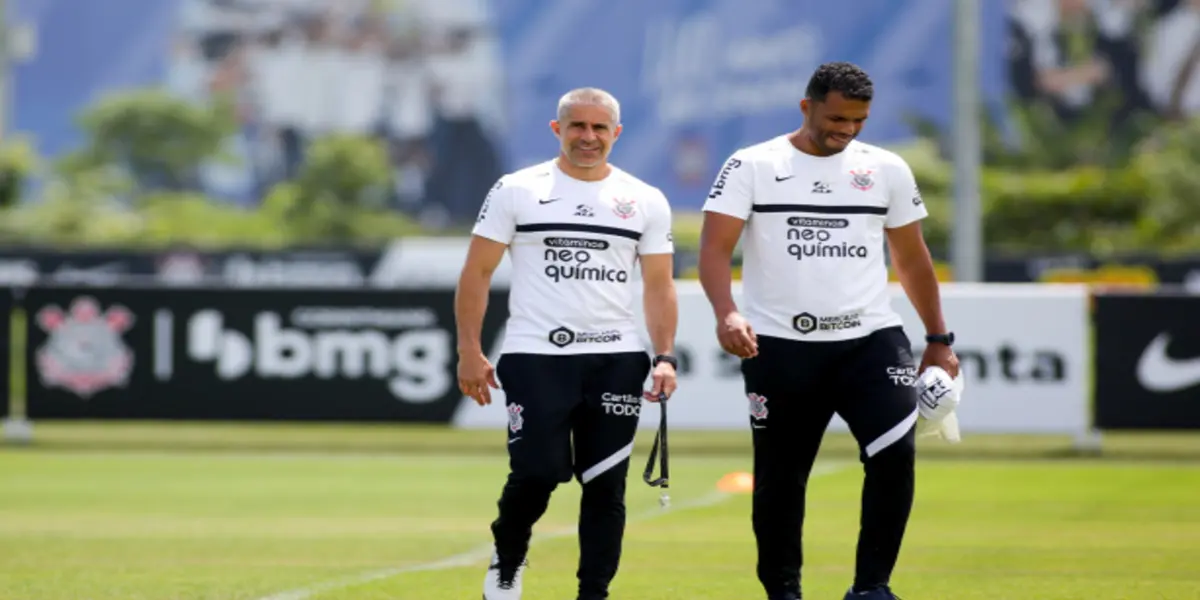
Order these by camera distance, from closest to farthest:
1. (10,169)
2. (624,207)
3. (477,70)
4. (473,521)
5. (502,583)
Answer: (624,207)
(502,583)
(473,521)
(10,169)
(477,70)

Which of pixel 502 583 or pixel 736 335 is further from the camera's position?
pixel 502 583

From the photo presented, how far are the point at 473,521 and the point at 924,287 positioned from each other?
18.1 feet

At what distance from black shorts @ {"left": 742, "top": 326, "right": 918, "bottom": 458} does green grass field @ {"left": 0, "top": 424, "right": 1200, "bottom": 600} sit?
1.61 m

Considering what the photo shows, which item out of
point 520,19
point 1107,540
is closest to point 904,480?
point 1107,540

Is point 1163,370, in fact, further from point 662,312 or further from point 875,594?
point 662,312

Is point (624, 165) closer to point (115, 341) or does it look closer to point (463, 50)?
point (463, 50)

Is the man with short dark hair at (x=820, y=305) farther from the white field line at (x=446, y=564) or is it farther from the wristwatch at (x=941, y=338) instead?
the white field line at (x=446, y=564)

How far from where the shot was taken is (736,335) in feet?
26.7

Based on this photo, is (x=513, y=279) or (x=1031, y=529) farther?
(x=1031, y=529)

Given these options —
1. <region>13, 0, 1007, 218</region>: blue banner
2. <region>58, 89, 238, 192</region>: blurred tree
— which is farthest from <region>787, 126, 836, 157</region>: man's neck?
<region>58, 89, 238, 192</region>: blurred tree

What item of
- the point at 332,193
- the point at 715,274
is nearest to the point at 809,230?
the point at 715,274

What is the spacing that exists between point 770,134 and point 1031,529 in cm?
8209

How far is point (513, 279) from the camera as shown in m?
8.49

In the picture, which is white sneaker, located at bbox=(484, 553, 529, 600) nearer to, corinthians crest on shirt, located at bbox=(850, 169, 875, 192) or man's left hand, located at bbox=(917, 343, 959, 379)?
man's left hand, located at bbox=(917, 343, 959, 379)
